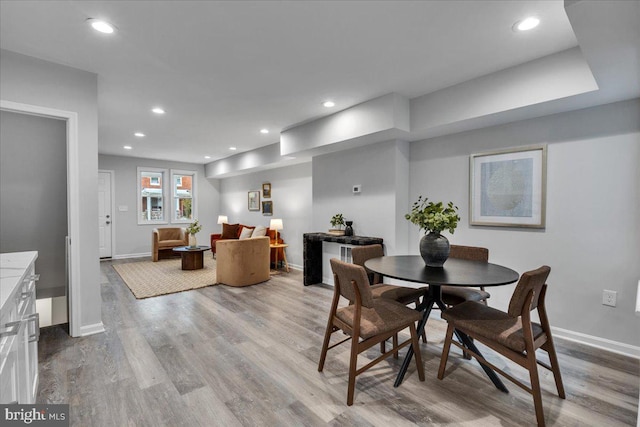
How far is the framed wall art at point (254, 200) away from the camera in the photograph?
23.9ft

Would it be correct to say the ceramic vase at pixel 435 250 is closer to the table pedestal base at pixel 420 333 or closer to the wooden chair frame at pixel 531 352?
the table pedestal base at pixel 420 333

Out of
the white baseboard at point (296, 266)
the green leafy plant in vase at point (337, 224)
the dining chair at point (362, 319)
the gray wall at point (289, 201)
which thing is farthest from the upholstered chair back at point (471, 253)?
the white baseboard at point (296, 266)

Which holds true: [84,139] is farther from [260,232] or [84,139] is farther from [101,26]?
[260,232]

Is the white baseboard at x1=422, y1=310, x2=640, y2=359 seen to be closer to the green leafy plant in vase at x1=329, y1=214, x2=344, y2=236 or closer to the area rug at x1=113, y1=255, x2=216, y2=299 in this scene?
the green leafy plant in vase at x1=329, y1=214, x2=344, y2=236

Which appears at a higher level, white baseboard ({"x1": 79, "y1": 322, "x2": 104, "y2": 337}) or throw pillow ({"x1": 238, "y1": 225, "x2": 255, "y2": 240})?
throw pillow ({"x1": 238, "y1": 225, "x2": 255, "y2": 240})

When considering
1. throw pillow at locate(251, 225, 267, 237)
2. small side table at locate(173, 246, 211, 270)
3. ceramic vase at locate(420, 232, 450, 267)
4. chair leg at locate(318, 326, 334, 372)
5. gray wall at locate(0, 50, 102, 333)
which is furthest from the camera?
throw pillow at locate(251, 225, 267, 237)

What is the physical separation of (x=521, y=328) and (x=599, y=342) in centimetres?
151

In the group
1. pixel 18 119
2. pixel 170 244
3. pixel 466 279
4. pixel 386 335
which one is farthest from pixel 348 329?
pixel 170 244

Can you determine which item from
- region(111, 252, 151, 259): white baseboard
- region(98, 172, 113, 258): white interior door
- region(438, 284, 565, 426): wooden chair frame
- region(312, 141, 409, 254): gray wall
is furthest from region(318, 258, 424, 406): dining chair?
region(98, 172, 113, 258): white interior door

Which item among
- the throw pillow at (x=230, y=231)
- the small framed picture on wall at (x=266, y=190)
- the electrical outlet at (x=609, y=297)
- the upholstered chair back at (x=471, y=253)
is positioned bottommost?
the electrical outlet at (x=609, y=297)

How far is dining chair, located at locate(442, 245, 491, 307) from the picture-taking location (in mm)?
2479

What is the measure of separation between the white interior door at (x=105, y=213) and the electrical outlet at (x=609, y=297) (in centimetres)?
876

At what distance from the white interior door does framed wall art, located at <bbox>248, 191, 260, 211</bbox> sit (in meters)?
3.31

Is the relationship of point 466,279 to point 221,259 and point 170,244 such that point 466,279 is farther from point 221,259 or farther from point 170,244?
point 170,244
